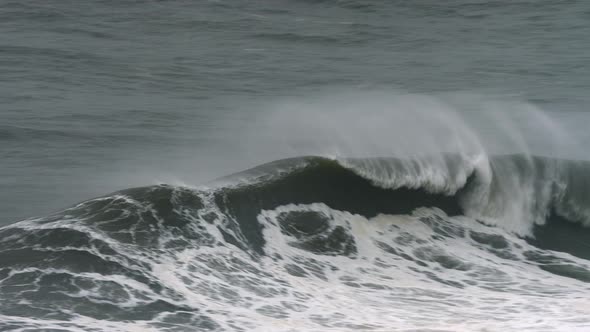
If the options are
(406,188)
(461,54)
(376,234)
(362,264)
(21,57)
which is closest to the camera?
(362,264)

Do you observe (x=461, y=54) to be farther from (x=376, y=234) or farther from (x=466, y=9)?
(x=376, y=234)

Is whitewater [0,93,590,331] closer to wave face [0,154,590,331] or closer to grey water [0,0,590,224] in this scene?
wave face [0,154,590,331]

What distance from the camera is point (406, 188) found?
16.2 metres

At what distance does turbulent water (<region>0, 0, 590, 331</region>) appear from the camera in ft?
36.9

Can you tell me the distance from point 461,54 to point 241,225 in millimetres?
17827

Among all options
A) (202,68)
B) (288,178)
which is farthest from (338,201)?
(202,68)

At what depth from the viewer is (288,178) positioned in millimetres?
15297

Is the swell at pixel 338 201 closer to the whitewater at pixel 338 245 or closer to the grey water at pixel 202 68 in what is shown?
the whitewater at pixel 338 245

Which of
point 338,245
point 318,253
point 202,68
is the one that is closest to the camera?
point 318,253

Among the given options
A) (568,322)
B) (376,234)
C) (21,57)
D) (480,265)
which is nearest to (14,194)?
(376,234)

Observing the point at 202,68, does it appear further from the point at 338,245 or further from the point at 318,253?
the point at 318,253

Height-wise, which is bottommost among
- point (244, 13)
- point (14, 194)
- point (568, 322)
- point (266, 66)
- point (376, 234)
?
point (568, 322)

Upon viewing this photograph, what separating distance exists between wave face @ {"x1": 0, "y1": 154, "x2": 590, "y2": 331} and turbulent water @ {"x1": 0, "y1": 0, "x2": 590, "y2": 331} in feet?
0.11

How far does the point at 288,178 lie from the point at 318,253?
6.47ft
